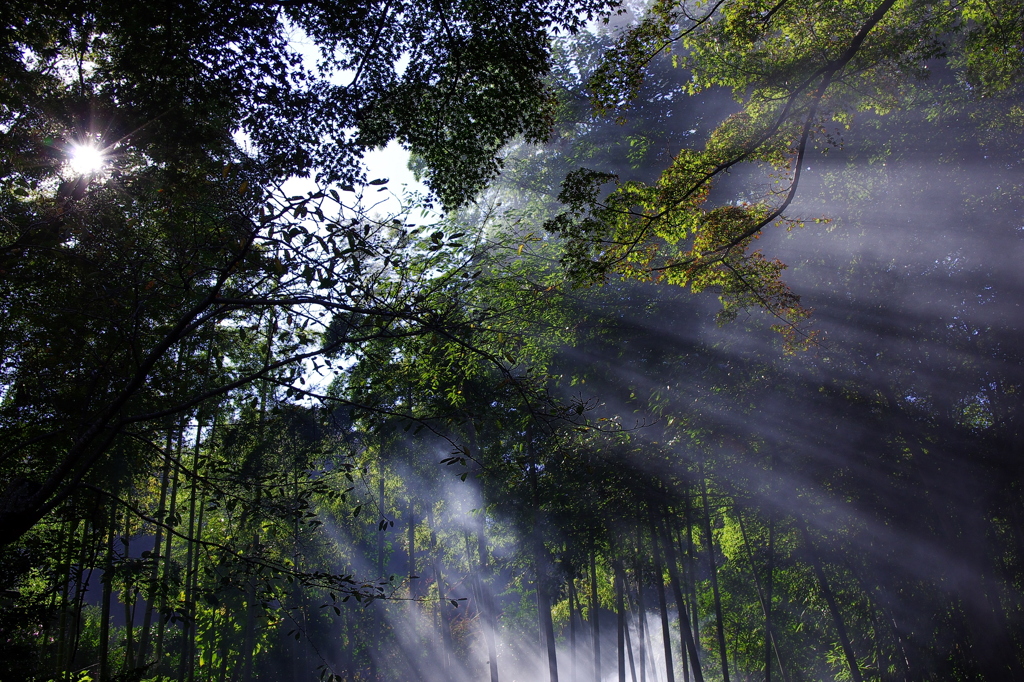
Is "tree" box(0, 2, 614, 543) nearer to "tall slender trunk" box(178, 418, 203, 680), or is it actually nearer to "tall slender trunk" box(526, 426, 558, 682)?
"tall slender trunk" box(178, 418, 203, 680)

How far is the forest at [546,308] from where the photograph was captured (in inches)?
126

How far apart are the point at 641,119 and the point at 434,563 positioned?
14.9 m

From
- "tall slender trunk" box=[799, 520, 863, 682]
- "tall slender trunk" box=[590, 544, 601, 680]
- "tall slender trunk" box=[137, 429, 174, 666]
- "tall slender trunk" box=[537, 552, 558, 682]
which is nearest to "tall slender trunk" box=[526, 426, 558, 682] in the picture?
"tall slender trunk" box=[537, 552, 558, 682]

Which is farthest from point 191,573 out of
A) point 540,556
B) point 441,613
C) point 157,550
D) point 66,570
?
point 441,613

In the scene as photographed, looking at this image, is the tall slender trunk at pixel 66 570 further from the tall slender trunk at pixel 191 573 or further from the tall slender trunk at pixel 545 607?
the tall slender trunk at pixel 545 607

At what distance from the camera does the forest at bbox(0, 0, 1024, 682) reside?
3.20m

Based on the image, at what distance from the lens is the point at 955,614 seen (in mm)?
6852

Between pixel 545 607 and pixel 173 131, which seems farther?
pixel 545 607

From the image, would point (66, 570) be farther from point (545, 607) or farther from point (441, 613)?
point (441, 613)

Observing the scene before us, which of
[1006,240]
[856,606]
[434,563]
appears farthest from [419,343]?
[434,563]

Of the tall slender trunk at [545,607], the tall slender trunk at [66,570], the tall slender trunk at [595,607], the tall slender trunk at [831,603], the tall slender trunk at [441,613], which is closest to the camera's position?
the tall slender trunk at [66,570]

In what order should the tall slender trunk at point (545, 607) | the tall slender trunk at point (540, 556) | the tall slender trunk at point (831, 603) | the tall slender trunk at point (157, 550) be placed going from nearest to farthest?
the tall slender trunk at point (157, 550)
the tall slender trunk at point (831, 603)
the tall slender trunk at point (540, 556)
the tall slender trunk at point (545, 607)

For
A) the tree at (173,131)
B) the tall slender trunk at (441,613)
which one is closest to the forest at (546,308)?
the tree at (173,131)

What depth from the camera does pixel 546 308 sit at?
7914 mm
